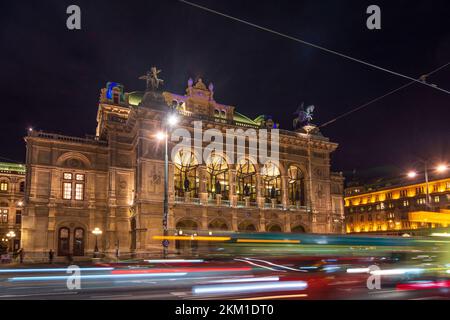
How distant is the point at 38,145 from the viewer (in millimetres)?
45812

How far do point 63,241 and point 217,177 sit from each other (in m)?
18.2

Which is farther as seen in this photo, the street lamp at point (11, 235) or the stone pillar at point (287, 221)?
the street lamp at point (11, 235)

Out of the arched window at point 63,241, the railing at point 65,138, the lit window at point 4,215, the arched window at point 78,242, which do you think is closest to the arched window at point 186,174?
the railing at point 65,138

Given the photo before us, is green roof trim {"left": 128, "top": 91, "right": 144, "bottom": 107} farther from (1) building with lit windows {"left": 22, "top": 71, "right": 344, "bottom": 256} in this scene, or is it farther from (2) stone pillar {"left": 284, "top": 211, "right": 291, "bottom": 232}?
(2) stone pillar {"left": 284, "top": 211, "right": 291, "bottom": 232}

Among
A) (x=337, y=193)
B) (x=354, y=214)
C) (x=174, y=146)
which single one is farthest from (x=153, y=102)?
(x=354, y=214)

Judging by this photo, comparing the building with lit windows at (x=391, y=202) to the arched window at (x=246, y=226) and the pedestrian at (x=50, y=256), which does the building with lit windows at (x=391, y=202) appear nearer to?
the arched window at (x=246, y=226)

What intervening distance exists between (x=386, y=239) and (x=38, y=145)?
40920 millimetres

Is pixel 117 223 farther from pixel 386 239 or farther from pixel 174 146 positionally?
pixel 386 239

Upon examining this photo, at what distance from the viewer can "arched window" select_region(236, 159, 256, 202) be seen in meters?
52.1

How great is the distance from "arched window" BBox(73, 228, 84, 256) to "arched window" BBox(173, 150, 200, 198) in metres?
11.0

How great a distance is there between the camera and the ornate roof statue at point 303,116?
58.8 meters

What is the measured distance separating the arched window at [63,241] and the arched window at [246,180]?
771 inches

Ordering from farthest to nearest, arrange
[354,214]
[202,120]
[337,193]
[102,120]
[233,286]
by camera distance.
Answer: [354,214] < [337,193] < [102,120] < [202,120] < [233,286]

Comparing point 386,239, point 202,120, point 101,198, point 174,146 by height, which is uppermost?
point 202,120
